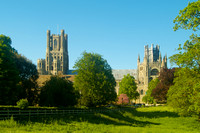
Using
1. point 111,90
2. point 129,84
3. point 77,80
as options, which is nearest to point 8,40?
point 77,80

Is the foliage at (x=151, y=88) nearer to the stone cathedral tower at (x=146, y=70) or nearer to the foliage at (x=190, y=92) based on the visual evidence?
the stone cathedral tower at (x=146, y=70)

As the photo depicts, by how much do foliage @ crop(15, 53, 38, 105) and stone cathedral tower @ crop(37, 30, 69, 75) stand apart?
88.7 metres

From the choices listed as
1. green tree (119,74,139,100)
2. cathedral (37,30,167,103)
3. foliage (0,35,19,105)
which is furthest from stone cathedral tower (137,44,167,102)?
foliage (0,35,19,105)

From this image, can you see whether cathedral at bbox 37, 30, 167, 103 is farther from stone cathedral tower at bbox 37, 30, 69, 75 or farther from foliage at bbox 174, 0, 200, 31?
foliage at bbox 174, 0, 200, 31

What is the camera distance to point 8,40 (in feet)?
157

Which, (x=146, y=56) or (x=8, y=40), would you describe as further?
(x=146, y=56)

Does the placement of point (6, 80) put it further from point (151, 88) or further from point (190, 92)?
point (151, 88)

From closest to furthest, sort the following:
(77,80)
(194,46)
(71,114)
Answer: (194,46)
(71,114)
(77,80)

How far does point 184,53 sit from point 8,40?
38063 mm

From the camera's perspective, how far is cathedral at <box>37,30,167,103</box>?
110438 millimetres

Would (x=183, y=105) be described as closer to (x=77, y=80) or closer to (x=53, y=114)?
(x=53, y=114)

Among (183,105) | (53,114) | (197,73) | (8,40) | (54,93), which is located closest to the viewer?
(197,73)

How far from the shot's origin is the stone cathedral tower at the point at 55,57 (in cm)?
13888

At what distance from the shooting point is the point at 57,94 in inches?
1501
